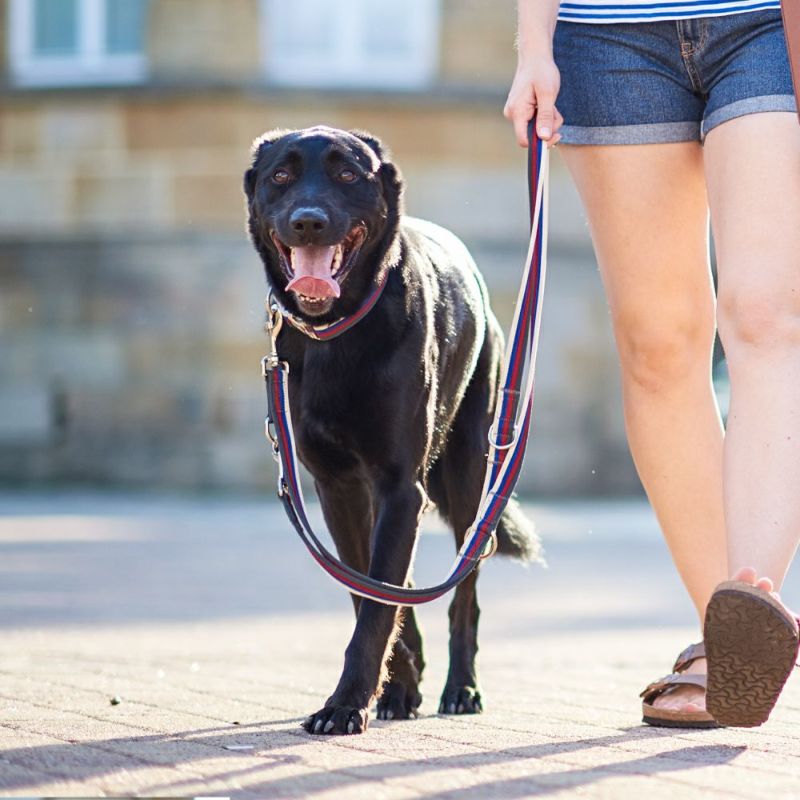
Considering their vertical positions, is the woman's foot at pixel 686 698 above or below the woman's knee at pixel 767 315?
below

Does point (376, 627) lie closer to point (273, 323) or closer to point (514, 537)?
→ point (273, 323)

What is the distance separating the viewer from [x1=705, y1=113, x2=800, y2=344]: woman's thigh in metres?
3.31

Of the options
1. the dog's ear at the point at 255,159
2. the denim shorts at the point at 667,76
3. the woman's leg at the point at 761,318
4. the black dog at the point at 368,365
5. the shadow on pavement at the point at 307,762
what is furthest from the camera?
the dog's ear at the point at 255,159

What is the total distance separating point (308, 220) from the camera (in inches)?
154

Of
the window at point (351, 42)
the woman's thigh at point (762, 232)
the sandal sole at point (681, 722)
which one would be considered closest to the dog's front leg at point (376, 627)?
the sandal sole at point (681, 722)

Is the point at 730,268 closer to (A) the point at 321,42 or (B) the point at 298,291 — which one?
(B) the point at 298,291

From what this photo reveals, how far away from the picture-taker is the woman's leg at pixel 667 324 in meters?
3.65

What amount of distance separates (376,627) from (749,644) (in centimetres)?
94

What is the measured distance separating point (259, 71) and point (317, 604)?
6735 mm

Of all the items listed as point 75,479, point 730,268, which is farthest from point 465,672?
point 75,479

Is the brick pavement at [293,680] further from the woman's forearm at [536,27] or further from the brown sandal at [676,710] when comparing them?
the woman's forearm at [536,27]

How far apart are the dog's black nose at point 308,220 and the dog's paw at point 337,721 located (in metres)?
1.09

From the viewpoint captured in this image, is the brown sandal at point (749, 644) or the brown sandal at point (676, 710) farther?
the brown sandal at point (676, 710)

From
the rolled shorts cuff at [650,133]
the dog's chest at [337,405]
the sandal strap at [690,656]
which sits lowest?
the sandal strap at [690,656]
